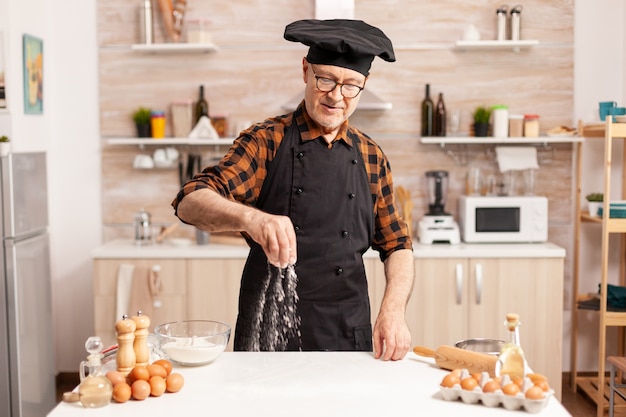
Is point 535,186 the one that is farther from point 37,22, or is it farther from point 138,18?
point 37,22

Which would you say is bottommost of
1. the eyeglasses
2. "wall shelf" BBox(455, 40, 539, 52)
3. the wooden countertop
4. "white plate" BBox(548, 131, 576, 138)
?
the wooden countertop

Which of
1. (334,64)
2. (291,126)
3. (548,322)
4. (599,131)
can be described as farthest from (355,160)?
(599,131)

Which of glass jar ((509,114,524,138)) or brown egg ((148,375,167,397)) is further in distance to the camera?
glass jar ((509,114,524,138))

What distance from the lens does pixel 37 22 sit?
455 centimetres

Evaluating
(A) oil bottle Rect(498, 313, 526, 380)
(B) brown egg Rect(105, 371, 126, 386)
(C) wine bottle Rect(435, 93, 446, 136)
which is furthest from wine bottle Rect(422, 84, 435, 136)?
(B) brown egg Rect(105, 371, 126, 386)

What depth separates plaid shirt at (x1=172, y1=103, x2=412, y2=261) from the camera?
2281 millimetres

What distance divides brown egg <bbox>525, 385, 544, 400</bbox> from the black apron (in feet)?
2.68

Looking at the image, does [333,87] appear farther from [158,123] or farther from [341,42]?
[158,123]

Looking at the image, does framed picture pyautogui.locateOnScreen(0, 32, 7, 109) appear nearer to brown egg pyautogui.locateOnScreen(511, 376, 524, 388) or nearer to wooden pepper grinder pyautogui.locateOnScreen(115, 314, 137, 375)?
wooden pepper grinder pyautogui.locateOnScreen(115, 314, 137, 375)

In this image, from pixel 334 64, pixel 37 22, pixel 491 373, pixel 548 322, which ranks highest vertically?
pixel 37 22

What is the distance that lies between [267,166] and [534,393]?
1097 mm

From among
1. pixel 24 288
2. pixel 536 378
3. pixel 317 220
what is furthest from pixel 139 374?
pixel 24 288

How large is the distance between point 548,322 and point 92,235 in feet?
9.02

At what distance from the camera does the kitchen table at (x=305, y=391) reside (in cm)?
173
